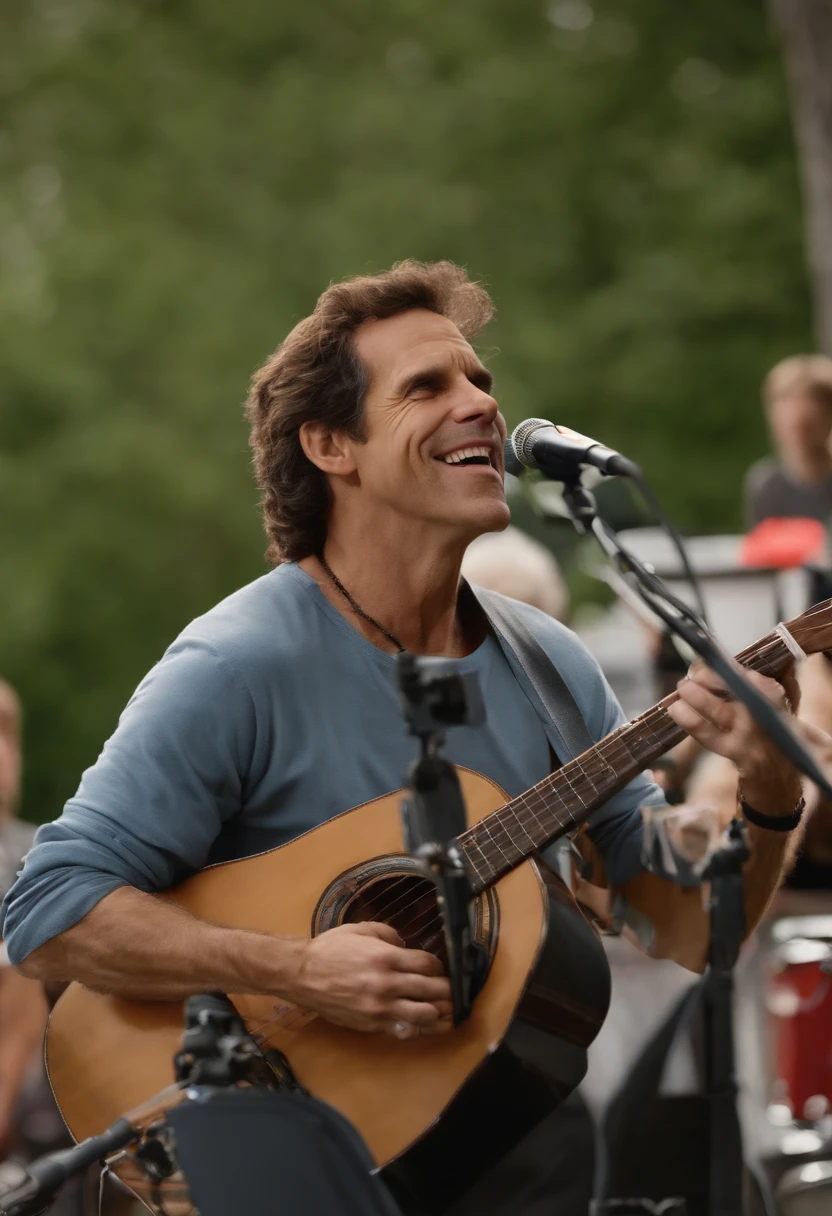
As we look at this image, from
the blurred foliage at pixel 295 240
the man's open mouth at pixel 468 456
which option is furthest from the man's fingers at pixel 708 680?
the blurred foliage at pixel 295 240

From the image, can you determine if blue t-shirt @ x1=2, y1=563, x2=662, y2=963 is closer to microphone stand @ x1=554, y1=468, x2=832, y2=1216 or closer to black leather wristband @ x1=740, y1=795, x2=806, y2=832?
black leather wristband @ x1=740, y1=795, x2=806, y2=832

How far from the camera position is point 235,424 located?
31.7 feet

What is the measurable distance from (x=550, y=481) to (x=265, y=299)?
772cm

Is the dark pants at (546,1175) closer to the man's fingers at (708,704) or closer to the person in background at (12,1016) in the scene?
the man's fingers at (708,704)

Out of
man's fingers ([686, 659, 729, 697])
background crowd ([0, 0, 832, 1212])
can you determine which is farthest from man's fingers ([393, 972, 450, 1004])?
background crowd ([0, 0, 832, 1212])

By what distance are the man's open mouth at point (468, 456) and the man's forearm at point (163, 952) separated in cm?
91

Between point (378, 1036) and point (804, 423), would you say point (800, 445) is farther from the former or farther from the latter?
point (378, 1036)

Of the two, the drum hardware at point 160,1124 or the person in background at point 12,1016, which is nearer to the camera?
the drum hardware at point 160,1124

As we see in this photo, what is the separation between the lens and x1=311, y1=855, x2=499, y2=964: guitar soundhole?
2592mm

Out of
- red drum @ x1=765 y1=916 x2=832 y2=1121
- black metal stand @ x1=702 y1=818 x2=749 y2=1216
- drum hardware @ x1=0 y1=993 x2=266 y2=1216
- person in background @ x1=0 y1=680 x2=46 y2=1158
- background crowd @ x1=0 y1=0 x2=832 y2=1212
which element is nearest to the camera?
drum hardware @ x1=0 y1=993 x2=266 y2=1216

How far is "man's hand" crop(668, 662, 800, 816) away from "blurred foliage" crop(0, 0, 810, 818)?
636 centimetres

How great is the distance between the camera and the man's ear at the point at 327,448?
2.92m

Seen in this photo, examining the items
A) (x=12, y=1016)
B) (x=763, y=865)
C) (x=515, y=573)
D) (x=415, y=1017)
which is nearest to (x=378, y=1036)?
(x=415, y=1017)

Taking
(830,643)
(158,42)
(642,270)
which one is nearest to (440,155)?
(642,270)
